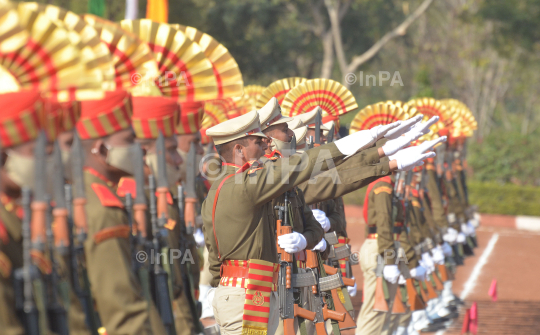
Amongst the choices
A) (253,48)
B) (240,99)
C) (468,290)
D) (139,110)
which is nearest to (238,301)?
(139,110)

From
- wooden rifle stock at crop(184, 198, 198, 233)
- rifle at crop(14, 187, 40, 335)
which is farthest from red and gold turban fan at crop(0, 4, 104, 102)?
wooden rifle stock at crop(184, 198, 198, 233)

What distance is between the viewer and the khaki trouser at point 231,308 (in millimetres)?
4188

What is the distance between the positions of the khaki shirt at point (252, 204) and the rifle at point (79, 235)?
42.2 inches

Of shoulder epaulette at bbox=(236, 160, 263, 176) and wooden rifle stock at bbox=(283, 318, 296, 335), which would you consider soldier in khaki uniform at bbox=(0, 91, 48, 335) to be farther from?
wooden rifle stock at bbox=(283, 318, 296, 335)

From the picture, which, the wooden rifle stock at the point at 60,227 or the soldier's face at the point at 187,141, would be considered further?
the soldier's face at the point at 187,141

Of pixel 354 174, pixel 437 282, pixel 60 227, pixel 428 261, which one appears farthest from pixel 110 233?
pixel 437 282

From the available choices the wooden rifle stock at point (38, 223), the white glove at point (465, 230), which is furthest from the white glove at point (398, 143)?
the white glove at point (465, 230)

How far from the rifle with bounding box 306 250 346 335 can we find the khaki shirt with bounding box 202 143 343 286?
87 centimetres

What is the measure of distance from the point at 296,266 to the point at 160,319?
5.75 ft

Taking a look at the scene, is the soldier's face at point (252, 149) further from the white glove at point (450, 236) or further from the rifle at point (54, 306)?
the white glove at point (450, 236)

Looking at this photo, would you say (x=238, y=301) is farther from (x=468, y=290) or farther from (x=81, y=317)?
(x=468, y=290)

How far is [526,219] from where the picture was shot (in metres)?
19.3

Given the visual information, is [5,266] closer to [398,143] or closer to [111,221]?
[111,221]

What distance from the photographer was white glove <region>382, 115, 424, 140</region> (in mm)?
3562
